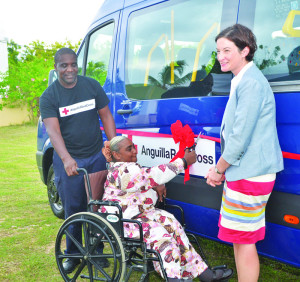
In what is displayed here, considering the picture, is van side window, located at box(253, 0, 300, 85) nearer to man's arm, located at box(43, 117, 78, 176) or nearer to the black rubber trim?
the black rubber trim

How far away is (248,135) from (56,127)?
164 centimetres

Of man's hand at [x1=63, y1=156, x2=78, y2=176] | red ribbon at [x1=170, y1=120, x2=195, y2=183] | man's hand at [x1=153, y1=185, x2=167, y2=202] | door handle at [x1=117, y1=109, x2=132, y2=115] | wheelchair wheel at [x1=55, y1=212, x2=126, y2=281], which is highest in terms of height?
door handle at [x1=117, y1=109, x2=132, y2=115]

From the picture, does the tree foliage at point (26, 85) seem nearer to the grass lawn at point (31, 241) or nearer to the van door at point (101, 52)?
the grass lawn at point (31, 241)

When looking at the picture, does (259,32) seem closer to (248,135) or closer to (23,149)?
(248,135)

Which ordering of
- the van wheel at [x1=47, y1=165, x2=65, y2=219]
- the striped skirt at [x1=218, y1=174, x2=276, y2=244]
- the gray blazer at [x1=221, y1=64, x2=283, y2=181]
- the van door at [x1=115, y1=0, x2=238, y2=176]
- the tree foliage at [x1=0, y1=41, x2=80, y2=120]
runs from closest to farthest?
the gray blazer at [x1=221, y1=64, x2=283, y2=181], the striped skirt at [x1=218, y1=174, x2=276, y2=244], the van door at [x1=115, y1=0, x2=238, y2=176], the van wheel at [x1=47, y1=165, x2=65, y2=219], the tree foliage at [x1=0, y1=41, x2=80, y2=120]

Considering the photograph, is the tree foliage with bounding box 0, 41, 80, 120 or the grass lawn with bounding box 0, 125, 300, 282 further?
the tree foliage with bounding box 0, 41, 80, 120

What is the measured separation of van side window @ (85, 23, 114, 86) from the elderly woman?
135 cm

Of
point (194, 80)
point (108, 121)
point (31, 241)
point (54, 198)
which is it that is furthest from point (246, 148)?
point (54, 198)

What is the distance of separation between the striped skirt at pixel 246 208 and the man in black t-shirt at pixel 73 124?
4.26ft

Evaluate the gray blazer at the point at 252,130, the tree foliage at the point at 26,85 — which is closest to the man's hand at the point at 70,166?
the gray blazer at the point at 252,130

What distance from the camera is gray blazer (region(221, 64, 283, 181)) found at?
6.97ft

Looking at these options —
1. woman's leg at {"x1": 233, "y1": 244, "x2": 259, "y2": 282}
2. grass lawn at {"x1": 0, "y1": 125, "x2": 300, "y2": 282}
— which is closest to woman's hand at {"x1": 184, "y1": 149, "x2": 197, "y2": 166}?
woman's leg at {"x1": 233, "y1": 244, "x2": 259, "y2": 282}

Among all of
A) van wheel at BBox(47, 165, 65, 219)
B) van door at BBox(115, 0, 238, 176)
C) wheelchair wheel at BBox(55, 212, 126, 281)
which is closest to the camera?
wheelchair wheel at BBox(55, 212, 126, 281)

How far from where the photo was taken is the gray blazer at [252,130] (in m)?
2.12
